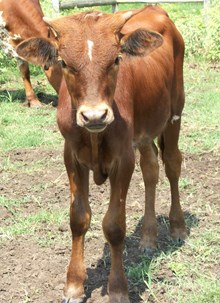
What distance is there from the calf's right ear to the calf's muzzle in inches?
20.0

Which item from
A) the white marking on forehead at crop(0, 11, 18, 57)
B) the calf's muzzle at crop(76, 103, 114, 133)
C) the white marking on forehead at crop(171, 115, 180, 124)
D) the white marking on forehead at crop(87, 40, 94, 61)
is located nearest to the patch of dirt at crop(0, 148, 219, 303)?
the white marking on forehead at crop(171, 115, 180, 124)

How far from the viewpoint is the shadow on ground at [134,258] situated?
438 centimetres

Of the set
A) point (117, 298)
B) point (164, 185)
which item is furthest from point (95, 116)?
point (164, 185)

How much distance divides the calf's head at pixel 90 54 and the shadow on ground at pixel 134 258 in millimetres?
1346

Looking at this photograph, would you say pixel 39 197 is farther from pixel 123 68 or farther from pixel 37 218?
pixel 123 68

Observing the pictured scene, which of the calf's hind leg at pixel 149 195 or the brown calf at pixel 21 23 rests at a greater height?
the calf's hind leg at pixel 149 195

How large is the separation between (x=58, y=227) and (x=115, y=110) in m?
1.57

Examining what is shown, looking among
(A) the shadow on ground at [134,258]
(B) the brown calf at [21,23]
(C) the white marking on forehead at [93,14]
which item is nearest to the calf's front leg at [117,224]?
(A) the shadow on ground at [134,258]

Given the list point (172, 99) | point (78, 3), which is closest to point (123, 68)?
point (172, 99)

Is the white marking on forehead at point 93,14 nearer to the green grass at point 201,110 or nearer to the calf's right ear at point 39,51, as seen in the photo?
the calf's right ear at point 39,51

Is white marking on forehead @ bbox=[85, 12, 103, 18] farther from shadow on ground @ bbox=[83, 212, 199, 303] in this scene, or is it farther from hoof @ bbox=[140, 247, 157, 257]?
hoof @ bbox=[140, 247, 157, 257]

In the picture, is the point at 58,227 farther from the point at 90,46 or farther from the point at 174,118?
the point at 90,46

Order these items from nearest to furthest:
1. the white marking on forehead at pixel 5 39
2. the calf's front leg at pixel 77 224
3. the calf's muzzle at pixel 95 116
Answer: the calf's muzzle at pixel 95 116 → the calf's front leg at pixel 77 224 → the white marking on forehead at pixel 5 39

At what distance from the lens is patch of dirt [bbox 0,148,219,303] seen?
4.43 metres
